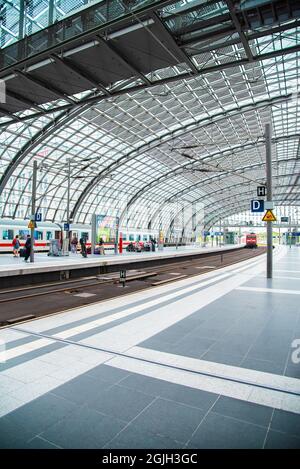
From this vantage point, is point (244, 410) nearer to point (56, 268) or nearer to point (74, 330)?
point (74, 330)

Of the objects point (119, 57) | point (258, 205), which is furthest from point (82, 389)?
point (258, 205)

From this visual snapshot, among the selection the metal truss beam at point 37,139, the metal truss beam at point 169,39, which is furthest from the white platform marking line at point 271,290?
the metal truss beam at point 37,139

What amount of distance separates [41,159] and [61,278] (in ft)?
84.9

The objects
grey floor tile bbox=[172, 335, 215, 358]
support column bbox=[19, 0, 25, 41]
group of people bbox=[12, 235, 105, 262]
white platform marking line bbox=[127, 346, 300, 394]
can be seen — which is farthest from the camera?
group of people bbox=[12, 235, 105, 262]

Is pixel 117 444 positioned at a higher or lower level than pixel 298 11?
lower

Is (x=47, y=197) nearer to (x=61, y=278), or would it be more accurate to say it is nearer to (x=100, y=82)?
(x=61, y=278)

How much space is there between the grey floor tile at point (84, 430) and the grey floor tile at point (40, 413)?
0.09 m

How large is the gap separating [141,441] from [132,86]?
10.9 metres

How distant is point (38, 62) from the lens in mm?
8305

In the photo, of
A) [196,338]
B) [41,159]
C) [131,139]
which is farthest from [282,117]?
[196,338]

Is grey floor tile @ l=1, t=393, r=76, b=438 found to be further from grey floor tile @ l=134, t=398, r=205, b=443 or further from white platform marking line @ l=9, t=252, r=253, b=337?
white platform marking line @ l=9, t=252, r=253, b=337

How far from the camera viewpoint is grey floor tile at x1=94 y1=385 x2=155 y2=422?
9.62 feet

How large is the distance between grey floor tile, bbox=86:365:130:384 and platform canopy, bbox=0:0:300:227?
23.4 feet

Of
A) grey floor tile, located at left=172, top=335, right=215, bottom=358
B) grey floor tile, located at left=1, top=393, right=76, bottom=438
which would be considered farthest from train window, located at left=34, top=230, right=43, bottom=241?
grey floor tile, located at left=1, top=393, right=76, bottom=438
